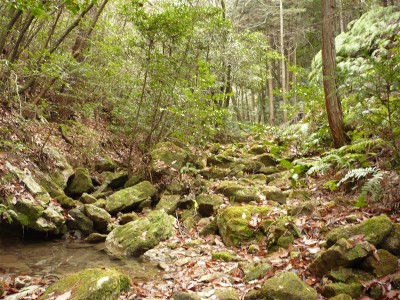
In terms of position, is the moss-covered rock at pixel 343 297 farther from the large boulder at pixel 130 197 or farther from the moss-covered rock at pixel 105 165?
the moss-covered rock at pixel 105 165

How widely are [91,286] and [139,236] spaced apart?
244 centimetres

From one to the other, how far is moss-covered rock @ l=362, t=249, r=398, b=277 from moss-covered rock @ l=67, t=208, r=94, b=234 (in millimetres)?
5665

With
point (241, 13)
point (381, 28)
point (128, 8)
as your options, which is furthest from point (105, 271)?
point (241, 13)

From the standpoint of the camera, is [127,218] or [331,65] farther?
[331,65]

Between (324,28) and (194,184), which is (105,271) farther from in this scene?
(324,28)

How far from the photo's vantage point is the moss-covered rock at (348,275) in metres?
3.69

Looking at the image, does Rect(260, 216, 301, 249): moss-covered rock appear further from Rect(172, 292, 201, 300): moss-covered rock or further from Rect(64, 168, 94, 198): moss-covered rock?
Rect(64, 168, 94, 198): moss-covered rock

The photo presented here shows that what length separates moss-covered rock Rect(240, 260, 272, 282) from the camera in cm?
445

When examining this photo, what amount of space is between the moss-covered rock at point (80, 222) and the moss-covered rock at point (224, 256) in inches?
129

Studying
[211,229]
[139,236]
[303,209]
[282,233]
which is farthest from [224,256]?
[139,236]

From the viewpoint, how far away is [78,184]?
903 cm

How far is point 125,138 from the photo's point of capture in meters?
12.1

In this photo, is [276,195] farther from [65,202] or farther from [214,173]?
[65,202]

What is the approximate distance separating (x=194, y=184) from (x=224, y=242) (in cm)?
319
